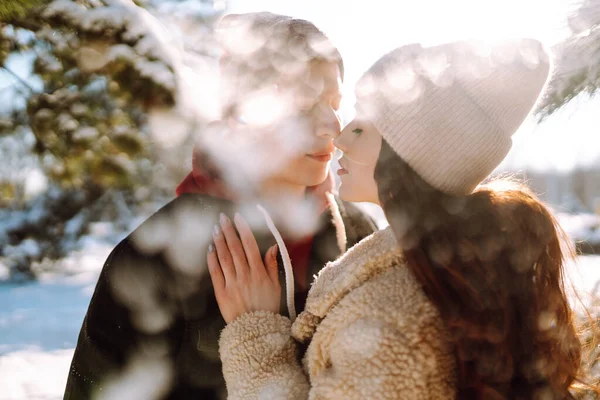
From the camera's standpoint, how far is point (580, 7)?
1866 mm

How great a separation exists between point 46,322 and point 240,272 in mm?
4569

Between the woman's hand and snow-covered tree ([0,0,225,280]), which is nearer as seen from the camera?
the woman's hand

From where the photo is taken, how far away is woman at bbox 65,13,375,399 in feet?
5.87

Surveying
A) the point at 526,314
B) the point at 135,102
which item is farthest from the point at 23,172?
the point at 526,314

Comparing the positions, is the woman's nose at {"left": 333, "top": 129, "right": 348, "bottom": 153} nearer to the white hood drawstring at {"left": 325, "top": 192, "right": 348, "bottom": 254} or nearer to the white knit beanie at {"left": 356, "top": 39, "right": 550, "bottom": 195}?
the white knit beanie at {"left": 356, "top": 39, "right": 550, "bottom": 195}

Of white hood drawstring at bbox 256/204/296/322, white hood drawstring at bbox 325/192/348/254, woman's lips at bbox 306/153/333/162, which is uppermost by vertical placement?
woman's lips at bbox 306/153/333/162

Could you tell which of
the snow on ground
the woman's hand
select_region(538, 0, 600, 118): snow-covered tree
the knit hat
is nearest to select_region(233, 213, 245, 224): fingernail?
the woman's hand

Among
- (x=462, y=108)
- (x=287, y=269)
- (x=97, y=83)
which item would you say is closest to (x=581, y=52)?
(x=462, y=108)

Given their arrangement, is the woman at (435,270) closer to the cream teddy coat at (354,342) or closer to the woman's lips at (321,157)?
the cream teddy coat at (354,342)

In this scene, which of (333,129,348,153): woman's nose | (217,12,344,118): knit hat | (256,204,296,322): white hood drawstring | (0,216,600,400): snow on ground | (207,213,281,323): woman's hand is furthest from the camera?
(0,216,600,400): snow on ground

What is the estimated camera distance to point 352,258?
144 cm

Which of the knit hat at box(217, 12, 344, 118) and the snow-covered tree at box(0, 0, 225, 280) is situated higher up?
the snow-covered tree at box(0, 0, 225, 280)

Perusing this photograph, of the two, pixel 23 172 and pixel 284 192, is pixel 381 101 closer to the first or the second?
pixel 284 192

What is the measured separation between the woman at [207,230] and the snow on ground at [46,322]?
1720 mm
